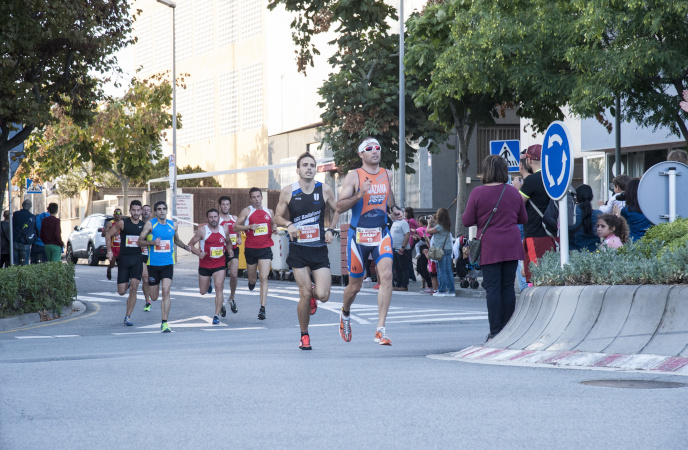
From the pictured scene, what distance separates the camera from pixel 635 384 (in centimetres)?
716


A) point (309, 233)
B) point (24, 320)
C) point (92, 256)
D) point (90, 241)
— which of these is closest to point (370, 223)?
point (309, 233)

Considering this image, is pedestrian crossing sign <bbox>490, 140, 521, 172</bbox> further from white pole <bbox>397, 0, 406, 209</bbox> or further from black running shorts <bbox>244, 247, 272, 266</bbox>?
black running shorts <bbox>244, 247, 272, 266</bbox>

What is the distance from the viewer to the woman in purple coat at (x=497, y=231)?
9938mm

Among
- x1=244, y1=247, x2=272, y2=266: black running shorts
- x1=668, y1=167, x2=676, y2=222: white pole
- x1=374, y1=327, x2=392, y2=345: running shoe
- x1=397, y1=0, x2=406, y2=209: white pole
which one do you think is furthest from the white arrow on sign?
x1=397, y1=0, x2=406, y2=209: white pole

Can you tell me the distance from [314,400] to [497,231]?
3.72 metres

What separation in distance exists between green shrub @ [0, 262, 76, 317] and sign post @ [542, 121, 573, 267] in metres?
8.70

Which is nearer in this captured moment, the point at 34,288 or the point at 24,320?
the point at 24,320

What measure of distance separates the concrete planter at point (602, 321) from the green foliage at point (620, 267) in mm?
178

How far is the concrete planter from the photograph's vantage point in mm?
8180

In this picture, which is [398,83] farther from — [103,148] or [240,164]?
[240,164]

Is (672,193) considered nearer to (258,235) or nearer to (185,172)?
(258,235)

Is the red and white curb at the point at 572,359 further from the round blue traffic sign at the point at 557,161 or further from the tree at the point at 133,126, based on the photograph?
the tree at the point at 133,126

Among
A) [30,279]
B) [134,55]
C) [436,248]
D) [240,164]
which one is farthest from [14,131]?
[134,55]

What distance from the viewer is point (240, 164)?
55.3 metres
